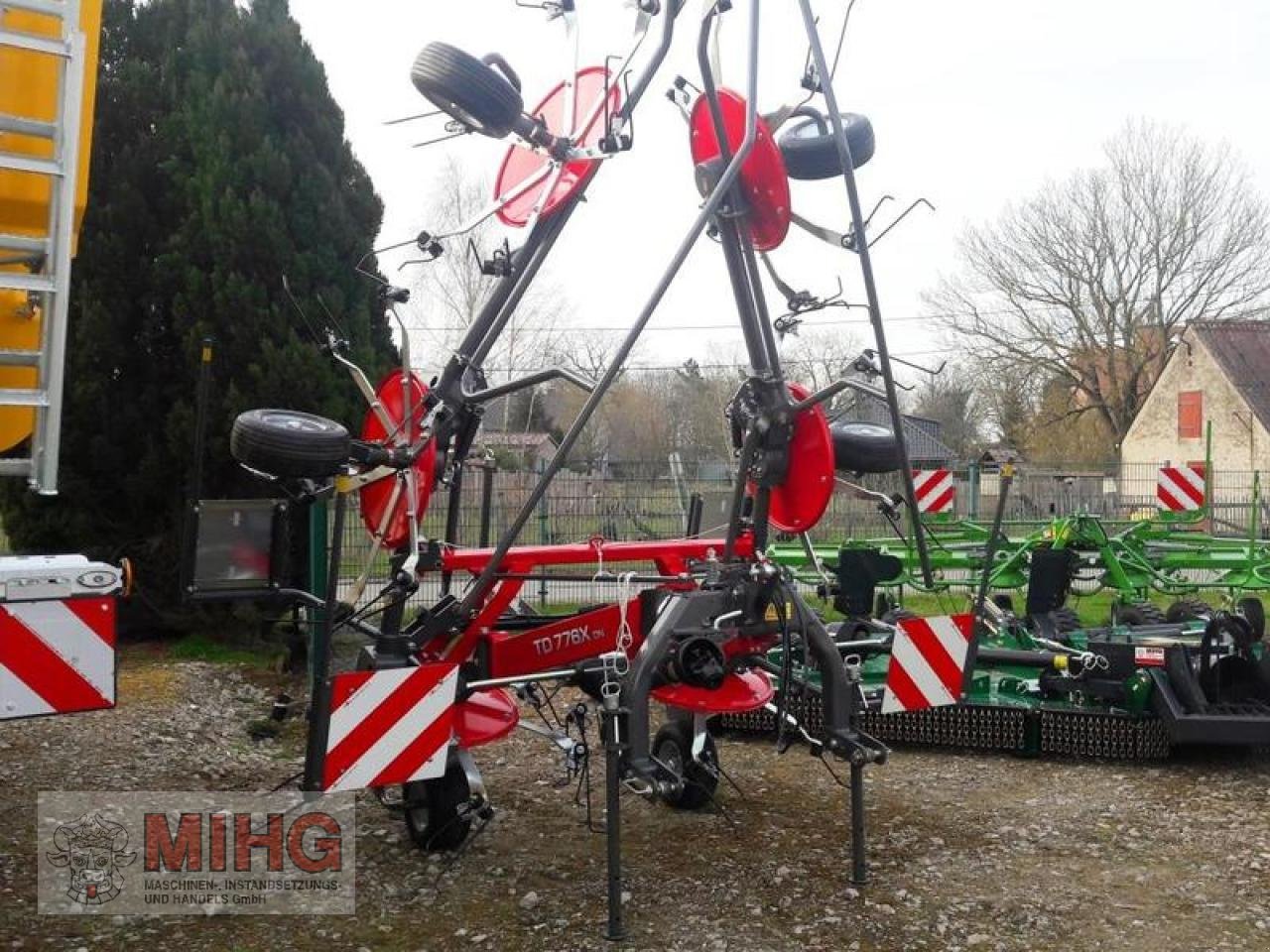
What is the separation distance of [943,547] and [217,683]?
18.1 ft

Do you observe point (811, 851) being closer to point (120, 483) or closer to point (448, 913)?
point (448, 913)

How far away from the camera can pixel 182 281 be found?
801 centimetres

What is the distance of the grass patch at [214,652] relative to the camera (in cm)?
802

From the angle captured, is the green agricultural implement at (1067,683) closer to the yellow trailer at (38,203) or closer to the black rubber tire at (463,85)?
the black rubber tire at (463,85)

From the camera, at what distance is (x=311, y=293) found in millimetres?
8359

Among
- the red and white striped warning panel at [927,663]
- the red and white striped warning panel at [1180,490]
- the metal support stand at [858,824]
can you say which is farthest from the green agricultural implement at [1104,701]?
the red and white striped warning panel at [1180,490]

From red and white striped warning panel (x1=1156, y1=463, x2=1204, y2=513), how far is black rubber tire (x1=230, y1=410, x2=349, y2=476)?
1057cm

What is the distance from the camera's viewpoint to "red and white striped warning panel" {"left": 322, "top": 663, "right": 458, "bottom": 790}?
397 cm

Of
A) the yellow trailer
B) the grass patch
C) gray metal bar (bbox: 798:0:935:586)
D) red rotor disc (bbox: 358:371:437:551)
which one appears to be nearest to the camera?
the yellow trailer

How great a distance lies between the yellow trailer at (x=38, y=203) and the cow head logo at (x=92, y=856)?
62.4 inches

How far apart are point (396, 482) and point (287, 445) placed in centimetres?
64

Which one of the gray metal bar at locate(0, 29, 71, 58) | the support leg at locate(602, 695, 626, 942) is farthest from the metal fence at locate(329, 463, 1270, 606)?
the gray metal bar at locate(0, 29, 71, 58)

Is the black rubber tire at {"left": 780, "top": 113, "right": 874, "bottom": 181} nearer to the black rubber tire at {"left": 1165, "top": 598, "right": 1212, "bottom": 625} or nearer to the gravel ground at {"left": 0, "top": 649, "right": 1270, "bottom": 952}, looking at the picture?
the gravel ground at {"left": 0, "top": 649, "right": 1270, "bottom": 952}

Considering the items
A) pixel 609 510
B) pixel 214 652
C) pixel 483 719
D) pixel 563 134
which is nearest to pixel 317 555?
pixel 483 719
